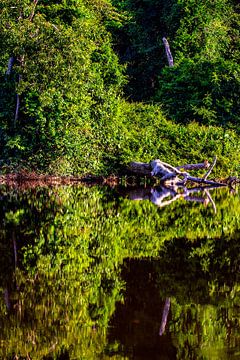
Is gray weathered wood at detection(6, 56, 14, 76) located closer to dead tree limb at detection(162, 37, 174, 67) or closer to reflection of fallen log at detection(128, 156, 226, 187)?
reflection of fallen log at detection(128, 156, 226, 187)

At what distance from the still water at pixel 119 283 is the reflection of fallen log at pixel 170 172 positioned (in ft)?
27.4

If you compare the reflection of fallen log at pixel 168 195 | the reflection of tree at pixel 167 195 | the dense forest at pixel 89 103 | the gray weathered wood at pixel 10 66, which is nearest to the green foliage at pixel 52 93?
the dense forest at pixel 89 103

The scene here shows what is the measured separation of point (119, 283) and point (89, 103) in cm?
1830

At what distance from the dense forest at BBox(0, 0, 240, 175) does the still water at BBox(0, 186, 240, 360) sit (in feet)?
32.3

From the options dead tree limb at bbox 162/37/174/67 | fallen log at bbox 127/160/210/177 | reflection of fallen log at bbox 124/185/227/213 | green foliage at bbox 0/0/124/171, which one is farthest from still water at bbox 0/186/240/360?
dead tree limb at bbox 162/37/174/67

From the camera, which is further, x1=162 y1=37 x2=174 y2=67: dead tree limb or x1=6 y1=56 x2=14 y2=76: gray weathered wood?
x1=162 y1=37 x2=174 y2=67: dead tree limb

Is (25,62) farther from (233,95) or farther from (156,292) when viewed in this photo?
(156,292)

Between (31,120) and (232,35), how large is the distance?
17.4 metres

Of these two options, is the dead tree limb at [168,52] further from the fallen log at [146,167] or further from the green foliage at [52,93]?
the fallen log at [146,167]

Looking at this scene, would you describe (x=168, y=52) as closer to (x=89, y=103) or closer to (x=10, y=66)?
(x=89, y=103)

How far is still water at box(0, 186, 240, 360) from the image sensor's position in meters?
5.27

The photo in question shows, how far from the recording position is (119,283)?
7.15 metres

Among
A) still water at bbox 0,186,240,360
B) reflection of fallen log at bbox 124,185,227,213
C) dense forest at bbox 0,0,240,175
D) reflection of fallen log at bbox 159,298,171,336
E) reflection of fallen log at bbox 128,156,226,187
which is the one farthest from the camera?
dense forest at bbox 0,0,240,175

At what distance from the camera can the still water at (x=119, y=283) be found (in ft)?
17.3
